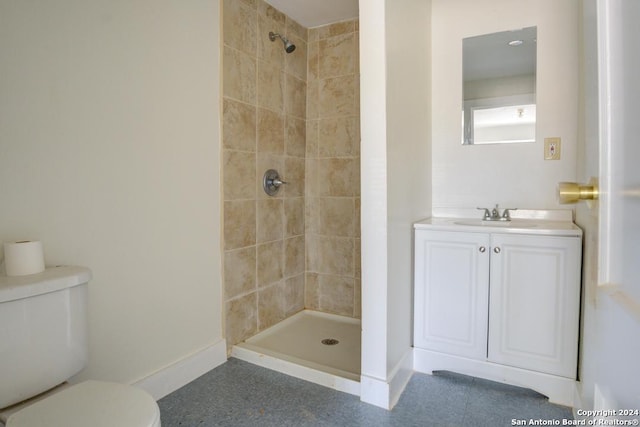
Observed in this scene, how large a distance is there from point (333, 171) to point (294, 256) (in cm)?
73

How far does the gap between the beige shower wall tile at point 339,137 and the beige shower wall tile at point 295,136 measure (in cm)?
14


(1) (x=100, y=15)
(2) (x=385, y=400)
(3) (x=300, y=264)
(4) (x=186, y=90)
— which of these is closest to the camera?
(1) (x=100, y=15)

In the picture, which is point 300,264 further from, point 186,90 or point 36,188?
point 36,188

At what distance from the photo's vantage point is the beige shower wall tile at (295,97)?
2.74m

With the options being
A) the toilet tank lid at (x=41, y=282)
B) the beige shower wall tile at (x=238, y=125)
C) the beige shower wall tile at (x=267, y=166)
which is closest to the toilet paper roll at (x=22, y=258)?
the toilet tank lid at (x=41, y=282)

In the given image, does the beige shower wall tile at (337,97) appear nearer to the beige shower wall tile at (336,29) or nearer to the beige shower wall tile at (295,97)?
the beige shower wall tile at (295,97)

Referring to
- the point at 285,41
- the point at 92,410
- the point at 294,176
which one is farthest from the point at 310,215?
the point at 92,410

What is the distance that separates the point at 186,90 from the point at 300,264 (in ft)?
5.13

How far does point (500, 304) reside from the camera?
183cm

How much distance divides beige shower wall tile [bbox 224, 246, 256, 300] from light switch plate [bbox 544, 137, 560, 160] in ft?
6.10

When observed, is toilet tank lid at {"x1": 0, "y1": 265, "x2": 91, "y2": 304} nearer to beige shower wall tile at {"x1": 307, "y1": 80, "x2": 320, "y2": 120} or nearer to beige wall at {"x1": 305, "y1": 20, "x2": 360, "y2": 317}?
beige wall at {"x1": 305, "y1": 20, "x2": 360, "y2": 317}

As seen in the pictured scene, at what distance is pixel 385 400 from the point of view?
1.70 meters

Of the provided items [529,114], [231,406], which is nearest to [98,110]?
[231,406]

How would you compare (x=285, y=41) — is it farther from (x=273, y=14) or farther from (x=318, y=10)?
(x=318, y=10)
